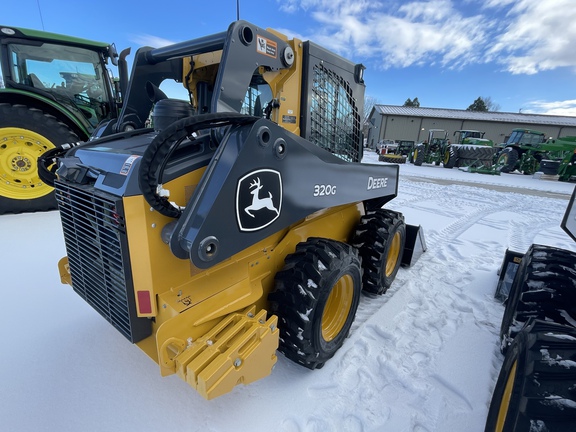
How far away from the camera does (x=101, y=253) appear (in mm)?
1646

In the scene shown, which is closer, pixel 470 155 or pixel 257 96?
pixel 257 96

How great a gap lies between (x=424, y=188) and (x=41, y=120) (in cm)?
980

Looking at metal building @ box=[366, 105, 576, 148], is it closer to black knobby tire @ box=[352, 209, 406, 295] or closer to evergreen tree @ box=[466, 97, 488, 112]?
evergreen tree @ box=[466, 97, 488, 112]

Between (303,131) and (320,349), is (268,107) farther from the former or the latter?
(320,349)

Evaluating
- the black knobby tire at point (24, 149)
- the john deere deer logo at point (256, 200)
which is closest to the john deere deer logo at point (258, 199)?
the john deere deer logo at point (256, 200)

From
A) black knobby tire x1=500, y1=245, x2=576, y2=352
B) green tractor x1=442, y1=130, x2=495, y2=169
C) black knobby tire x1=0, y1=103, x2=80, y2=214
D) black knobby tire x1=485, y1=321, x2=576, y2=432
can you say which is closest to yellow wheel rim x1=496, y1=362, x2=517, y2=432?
black knobby tire x1=485, y1=321, x2=576, y2=432

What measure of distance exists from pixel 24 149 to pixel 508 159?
2003 cm

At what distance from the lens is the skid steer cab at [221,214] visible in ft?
4.55

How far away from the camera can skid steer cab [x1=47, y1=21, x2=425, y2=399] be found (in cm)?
139

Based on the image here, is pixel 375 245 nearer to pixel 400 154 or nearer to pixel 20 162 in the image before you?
pixel 20 162

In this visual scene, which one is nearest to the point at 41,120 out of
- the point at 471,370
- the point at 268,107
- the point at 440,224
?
the point at 268,107

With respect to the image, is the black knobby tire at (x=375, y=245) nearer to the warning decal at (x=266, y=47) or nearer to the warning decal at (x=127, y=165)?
the warning decal at (x=266, y=47)

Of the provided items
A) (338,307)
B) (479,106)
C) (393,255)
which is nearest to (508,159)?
(393,255)

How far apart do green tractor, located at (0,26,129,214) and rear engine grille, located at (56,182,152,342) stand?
404 centimetres
